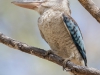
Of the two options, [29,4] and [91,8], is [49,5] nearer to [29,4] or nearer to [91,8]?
[29,4]

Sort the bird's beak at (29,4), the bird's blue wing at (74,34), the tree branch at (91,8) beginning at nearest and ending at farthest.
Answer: the tree branch at (91,8)
the bird's beak at (29,4)
the bird's blue wing at (74,34)

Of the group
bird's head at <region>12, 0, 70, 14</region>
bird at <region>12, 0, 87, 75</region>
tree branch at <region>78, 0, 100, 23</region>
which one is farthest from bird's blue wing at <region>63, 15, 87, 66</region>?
tree branch at <region>78, 0, 100, 23</region>

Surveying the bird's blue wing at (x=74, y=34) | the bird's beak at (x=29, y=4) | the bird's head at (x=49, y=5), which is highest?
the bird's beak at (x=29, y=4)

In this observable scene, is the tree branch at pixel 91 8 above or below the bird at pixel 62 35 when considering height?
above

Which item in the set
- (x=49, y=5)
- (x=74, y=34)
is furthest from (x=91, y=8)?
(x=49, y=5)

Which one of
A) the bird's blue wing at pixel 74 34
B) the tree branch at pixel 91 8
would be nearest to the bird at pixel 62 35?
the bird's blue wing at pixel 74 34

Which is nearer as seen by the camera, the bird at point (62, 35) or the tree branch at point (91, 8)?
the tree branch at point (91, 8)

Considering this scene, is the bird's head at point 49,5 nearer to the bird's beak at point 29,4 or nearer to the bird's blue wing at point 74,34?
the bird's beak at point 29,4

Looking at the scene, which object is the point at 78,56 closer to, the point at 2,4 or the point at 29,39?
the point at 29,39

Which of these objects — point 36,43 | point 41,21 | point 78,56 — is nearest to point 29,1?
point 41,21

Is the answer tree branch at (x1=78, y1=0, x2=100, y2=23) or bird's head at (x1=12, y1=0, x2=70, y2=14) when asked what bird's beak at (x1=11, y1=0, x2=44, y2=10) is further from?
tree branch at (x1=78, y1=0, x2=100, y2=23)

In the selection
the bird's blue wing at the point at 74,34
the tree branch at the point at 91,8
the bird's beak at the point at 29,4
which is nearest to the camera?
the tree branch at the point at 91,8
